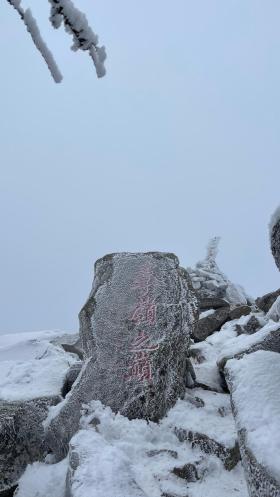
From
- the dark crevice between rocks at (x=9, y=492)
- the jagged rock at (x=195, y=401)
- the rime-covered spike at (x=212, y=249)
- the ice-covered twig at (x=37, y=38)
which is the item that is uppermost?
the rime-covered spike at (x=212, y=249)

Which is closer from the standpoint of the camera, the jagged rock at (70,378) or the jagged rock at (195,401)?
the jagged rock at (195,401)

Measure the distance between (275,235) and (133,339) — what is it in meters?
5.87

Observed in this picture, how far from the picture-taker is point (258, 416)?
156 inches

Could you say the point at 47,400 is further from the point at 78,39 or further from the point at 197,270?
the point at 197,270

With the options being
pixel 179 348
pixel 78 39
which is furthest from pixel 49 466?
pixel 78 39

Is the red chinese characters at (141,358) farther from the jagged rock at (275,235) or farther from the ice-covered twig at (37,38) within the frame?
the ice-covered twig at (37,38)

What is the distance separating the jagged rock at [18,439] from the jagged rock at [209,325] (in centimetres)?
800

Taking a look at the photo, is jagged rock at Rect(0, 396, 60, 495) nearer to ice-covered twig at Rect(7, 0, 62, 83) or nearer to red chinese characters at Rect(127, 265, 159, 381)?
red chinese characters at Rect(127, 265, 159, 381)

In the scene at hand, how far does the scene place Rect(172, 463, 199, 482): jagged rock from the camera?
6714mm

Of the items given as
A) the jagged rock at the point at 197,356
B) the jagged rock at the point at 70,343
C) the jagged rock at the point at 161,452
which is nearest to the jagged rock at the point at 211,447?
the jagged rock at the point at 161,452

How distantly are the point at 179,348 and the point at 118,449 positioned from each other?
10.5ft

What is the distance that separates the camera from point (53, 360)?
11.8 meters

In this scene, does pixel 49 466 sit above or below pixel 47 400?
below

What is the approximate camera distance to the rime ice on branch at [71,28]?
223 centimetres
